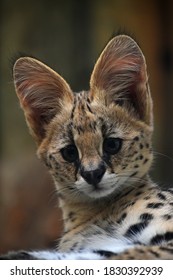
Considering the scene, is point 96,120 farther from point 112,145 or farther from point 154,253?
point 154,253

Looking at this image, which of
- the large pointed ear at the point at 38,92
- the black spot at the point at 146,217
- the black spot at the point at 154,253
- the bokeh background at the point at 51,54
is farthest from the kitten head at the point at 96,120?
the bokeh background at the point at 51,54

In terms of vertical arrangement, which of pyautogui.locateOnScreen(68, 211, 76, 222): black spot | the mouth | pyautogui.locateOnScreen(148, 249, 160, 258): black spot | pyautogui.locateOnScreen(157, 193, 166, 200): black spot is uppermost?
the mouth

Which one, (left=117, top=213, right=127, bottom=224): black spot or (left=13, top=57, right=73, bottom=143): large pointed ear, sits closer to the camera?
(left=117, top=213, right=127, bottom=224): black spot

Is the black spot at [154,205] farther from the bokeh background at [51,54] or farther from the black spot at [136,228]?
the bokeh background at [51,54]

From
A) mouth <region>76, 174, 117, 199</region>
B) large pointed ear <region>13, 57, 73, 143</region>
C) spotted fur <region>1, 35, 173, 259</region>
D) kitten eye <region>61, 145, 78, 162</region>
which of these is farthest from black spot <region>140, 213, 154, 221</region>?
large pointed ear <region>13, 57, 73, 143</region>

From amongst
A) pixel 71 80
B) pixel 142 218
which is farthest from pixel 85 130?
pixel 71 80

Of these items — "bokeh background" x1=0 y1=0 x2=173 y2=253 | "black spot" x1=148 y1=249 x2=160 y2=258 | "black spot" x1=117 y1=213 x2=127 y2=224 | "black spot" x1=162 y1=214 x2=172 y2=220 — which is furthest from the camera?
"bokeh background" x1=0 y1=0 x2=173 y2=253

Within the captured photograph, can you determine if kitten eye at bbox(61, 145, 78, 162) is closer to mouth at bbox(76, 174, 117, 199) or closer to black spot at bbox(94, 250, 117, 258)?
mouth at bbox(76, 174, 117, 199)
